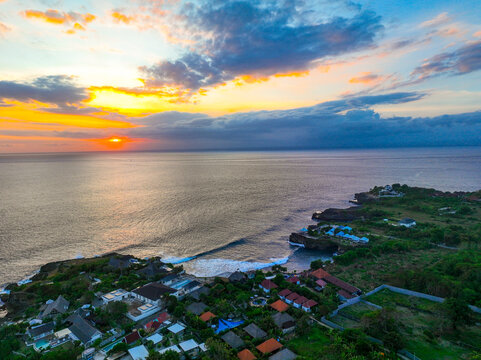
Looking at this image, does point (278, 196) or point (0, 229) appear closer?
point (0, 229)

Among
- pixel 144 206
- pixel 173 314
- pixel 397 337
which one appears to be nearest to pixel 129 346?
pixel 173 314

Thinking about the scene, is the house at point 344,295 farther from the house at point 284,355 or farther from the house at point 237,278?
the house at point 284,355

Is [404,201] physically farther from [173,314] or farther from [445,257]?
[173,314]

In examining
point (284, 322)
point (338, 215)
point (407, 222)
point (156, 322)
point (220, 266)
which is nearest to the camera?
point (284, 322)

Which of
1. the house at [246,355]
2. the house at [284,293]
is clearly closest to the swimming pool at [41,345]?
the house at [246,355]

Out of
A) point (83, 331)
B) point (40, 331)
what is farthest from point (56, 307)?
point (83, 331)

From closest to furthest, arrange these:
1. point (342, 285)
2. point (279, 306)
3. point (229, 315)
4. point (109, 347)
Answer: point (109, 347) < point (229, 315) < point (279, 306) < point (342, 285)

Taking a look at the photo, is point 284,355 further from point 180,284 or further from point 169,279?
point 169,279
